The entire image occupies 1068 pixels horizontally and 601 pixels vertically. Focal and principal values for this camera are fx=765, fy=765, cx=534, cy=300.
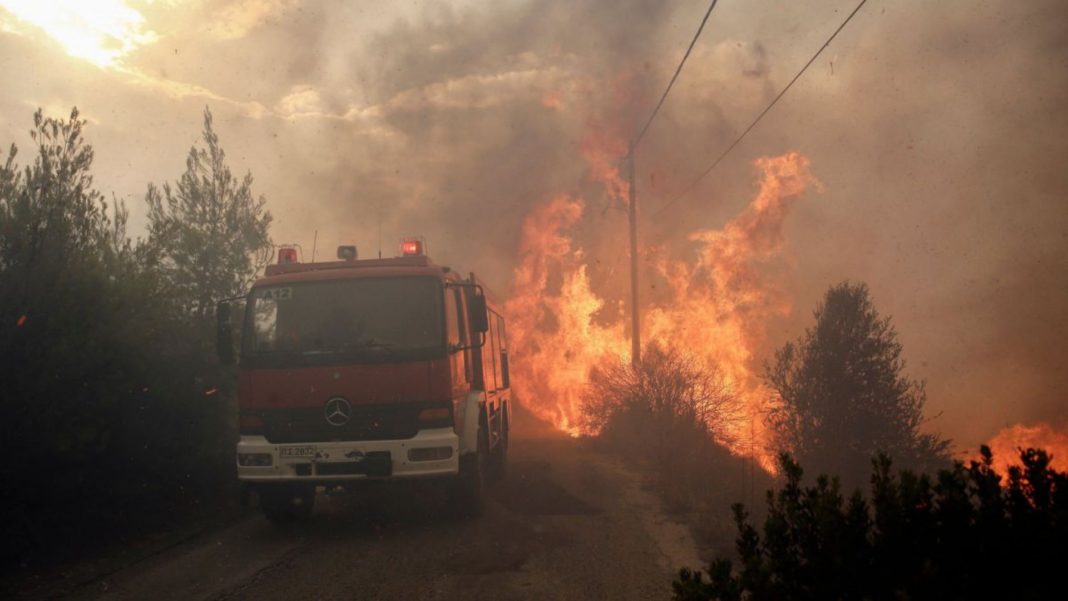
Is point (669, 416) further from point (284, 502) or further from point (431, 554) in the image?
point (431, 554)

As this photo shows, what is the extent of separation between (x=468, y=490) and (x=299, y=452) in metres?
2.09

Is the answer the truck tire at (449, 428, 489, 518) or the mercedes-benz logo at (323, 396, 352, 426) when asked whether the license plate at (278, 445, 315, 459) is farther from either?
the truck tire at (449, 428, 489, 518)

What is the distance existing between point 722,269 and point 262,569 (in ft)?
83.0

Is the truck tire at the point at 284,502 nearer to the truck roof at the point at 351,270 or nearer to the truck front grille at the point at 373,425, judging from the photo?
the truck front grille at the point at 373,425

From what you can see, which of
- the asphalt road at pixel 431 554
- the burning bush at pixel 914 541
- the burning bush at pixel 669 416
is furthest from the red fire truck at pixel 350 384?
the burning bush at pixel 914 541

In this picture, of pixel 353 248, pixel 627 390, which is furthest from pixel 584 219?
pixel 353 248

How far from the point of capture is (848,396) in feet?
84.2

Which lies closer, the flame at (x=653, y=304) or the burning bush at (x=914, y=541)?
the burning bush at (x=914, y=541)

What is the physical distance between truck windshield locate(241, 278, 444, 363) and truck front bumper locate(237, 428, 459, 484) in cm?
95

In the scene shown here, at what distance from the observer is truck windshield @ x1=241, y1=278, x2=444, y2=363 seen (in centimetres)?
876

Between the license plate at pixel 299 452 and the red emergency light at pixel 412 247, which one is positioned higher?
the red emergency light at pixel 412 247

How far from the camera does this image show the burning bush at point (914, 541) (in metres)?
2.84

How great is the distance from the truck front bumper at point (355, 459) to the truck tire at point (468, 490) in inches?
27.9

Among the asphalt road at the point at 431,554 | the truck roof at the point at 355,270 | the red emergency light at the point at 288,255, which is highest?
the red emergency light at the point at 288,255
